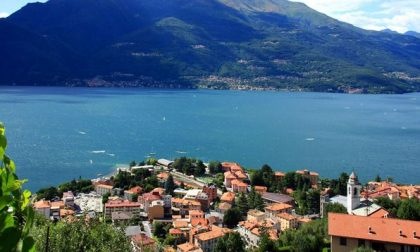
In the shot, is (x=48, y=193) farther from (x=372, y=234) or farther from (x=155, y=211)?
(x=372, y=234)

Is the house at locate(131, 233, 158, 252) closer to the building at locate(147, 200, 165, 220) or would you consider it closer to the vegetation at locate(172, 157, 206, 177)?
the building at locate(147, 200, 165, 220)

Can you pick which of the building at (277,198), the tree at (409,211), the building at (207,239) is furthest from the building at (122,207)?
the tree at (409,211)

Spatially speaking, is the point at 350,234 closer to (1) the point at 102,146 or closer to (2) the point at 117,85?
(1) the point at 102,146

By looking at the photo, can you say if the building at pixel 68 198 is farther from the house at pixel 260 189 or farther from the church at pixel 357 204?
the church at pixel 357 204

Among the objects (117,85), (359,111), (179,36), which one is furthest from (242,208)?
(179,36)

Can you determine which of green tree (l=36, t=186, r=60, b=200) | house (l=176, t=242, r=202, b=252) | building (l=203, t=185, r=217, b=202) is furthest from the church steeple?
green tree (l=36, t=186, r=60, b=200)

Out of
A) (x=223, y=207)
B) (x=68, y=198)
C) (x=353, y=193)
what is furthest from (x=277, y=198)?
(x=68, y=198)

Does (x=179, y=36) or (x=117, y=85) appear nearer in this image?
(x=117, y=85)
